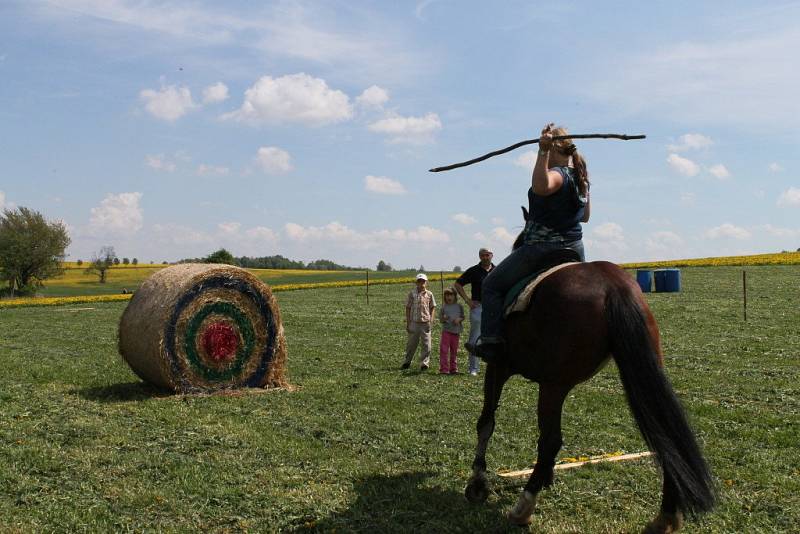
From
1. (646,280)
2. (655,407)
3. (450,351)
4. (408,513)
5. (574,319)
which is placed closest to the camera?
(655,407)

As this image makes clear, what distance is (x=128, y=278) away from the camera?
7938 cm

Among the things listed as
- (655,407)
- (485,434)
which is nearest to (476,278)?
(485,434)

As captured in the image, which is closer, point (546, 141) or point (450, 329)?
point (546, 141)

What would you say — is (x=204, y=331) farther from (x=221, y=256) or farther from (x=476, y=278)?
(x=221, y=256)

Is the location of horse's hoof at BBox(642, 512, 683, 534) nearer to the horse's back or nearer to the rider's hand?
the horse's back

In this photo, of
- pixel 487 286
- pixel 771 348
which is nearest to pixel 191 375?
pixel 487 286

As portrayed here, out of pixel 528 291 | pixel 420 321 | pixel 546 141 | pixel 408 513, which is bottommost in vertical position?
pixel 408 513

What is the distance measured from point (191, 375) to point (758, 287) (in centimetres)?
2923

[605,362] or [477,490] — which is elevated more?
[605,362]

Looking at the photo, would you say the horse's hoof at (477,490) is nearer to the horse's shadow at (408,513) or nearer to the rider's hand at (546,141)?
the horse's shadow at (408,513)

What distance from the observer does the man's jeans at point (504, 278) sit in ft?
19.7

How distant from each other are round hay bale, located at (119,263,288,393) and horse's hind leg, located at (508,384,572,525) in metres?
7.00

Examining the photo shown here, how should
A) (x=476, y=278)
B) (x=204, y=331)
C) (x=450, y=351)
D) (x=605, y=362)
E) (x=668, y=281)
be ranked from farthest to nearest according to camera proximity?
(x=668, y=281) → (x=450, y=351) → (x=476, y=278) → (x=204, y=331) → (x=605, y=362)

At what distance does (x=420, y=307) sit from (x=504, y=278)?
8.82m
